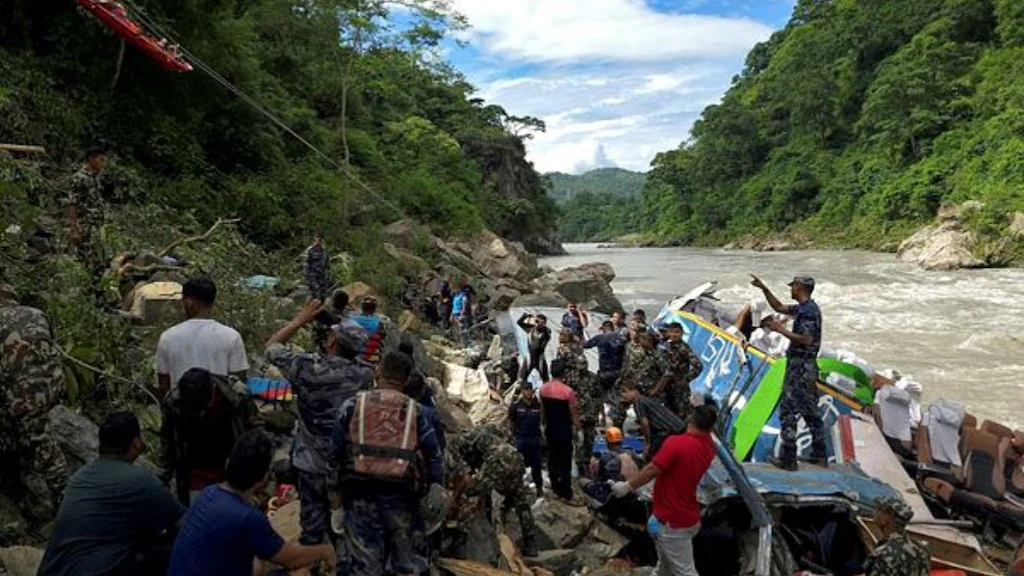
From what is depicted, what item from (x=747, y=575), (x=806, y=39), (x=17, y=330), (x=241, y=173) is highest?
(x=806, y=39)

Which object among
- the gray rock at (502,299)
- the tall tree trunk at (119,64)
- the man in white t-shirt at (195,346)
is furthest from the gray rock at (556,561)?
the gray rock at (502,299)

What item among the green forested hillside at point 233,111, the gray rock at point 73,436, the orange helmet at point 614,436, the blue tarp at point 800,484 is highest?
the green forested hillside at point 233,111

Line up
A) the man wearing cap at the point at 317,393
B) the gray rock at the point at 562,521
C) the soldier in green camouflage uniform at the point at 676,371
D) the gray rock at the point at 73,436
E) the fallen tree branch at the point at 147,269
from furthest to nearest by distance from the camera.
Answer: the fallen tree branch at the point at 147,269 < the soldier in green camouflage uniform at the point at 676,371 < the gray rock at the point at 562,521 < the gray rock at the point at 73,436 < the man wearing cap at the point at 317,393

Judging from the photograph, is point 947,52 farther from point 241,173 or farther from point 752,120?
point 241,173

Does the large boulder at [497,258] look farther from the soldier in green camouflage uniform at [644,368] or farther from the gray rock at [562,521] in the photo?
the gray rock at [562,521]

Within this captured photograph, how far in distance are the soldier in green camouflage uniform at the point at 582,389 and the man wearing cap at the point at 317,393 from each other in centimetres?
363

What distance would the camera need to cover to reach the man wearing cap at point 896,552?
160 inches

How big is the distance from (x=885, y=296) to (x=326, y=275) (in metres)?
19.4

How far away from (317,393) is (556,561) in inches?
101

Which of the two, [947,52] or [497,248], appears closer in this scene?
[497,248]

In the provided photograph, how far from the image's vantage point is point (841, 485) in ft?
19.0

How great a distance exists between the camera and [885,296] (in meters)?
23.3

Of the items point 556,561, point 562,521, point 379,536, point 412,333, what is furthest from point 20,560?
point 412,333

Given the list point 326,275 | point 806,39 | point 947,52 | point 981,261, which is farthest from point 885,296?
point 806,39
